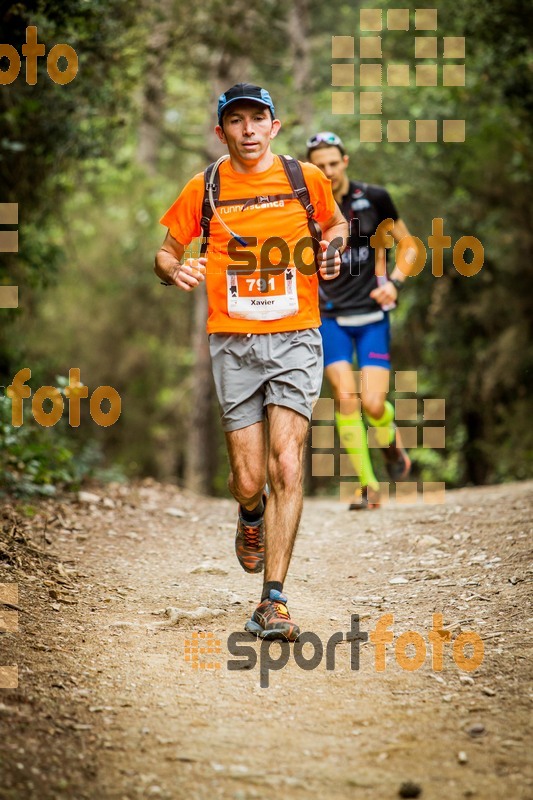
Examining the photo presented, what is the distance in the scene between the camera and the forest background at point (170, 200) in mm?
9375

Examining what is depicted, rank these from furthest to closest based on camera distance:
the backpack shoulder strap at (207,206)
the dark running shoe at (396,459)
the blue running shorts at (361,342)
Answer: the dark running shoe at (396,459), the blue running shorts at (361,342), the backpack shoulder strap at (207,206)

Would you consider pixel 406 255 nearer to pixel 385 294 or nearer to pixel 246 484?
pixel 385 294

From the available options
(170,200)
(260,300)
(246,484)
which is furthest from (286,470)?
(170,200)

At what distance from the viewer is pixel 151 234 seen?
19344 mm

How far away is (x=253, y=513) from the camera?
4.67 metres

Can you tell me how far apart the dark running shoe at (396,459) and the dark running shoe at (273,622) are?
11.6 ft

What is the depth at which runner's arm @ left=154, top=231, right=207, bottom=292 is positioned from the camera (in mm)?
4324

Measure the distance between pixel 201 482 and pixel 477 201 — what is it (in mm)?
6950

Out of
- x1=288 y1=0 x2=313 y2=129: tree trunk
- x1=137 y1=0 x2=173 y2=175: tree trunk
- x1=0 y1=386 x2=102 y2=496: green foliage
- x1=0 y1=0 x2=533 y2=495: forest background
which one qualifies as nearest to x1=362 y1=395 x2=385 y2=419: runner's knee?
x1=0 y1=386 x2=102 y2=496: green foliage

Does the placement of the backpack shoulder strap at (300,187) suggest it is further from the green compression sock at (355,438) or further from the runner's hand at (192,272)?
the green compression sock at (355,438)

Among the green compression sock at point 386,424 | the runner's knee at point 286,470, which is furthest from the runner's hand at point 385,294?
the runner's knee at point 286,470

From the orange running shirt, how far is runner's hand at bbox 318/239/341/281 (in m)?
0.05

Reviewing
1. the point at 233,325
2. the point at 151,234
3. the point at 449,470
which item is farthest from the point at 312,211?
the point at 151,234

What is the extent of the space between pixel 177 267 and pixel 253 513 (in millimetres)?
1278
